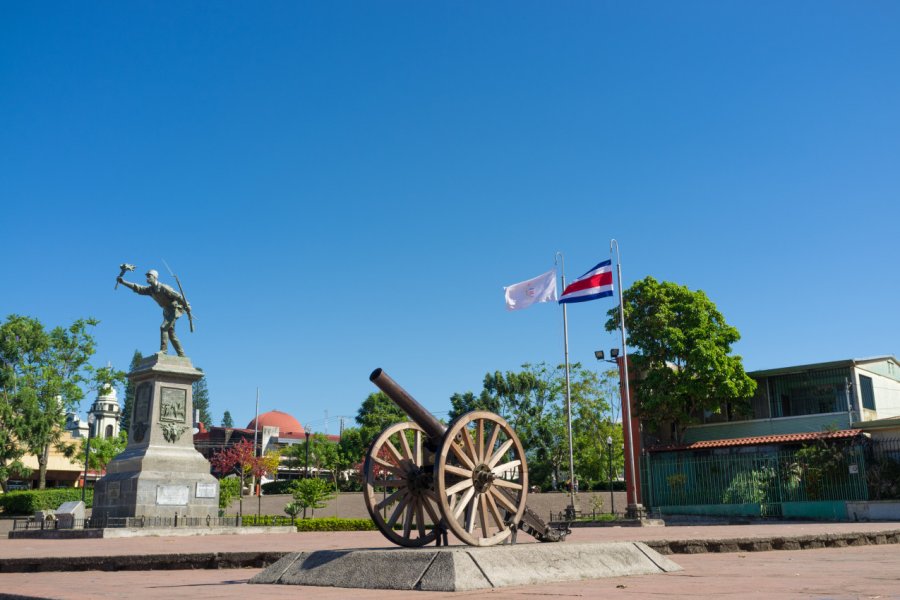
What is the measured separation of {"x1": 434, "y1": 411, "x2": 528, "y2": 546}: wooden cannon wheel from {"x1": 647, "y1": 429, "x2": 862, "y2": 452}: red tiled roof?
74.1 feet

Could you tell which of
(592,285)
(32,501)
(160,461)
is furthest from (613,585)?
(32,501)

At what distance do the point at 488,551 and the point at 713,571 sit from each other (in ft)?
9.05

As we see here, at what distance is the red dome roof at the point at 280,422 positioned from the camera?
82.8 meters

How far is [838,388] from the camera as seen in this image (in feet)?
100

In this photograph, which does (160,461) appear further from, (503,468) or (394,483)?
(503,468)

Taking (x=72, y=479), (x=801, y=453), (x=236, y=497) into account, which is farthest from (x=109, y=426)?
(x=801, y=453)

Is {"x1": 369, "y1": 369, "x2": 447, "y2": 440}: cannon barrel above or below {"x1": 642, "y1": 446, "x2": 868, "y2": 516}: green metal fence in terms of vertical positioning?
above

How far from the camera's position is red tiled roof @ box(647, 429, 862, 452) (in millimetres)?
27219

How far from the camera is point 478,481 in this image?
26.8 feet

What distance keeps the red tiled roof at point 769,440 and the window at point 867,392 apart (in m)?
2.99

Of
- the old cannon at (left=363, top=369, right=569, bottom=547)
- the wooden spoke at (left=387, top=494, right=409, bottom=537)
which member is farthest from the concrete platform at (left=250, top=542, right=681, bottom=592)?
the wooden spoke at (left=387, top=494, right=409, bottom=537)

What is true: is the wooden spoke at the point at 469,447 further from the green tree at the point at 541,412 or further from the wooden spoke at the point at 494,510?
the green tree at the point at 541,412

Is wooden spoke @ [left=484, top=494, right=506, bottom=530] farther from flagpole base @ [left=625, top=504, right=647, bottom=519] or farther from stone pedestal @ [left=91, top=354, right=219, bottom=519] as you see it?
flagpole base @ [left=625, top=504, right=647, bottom=519]

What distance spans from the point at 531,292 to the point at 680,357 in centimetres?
698
